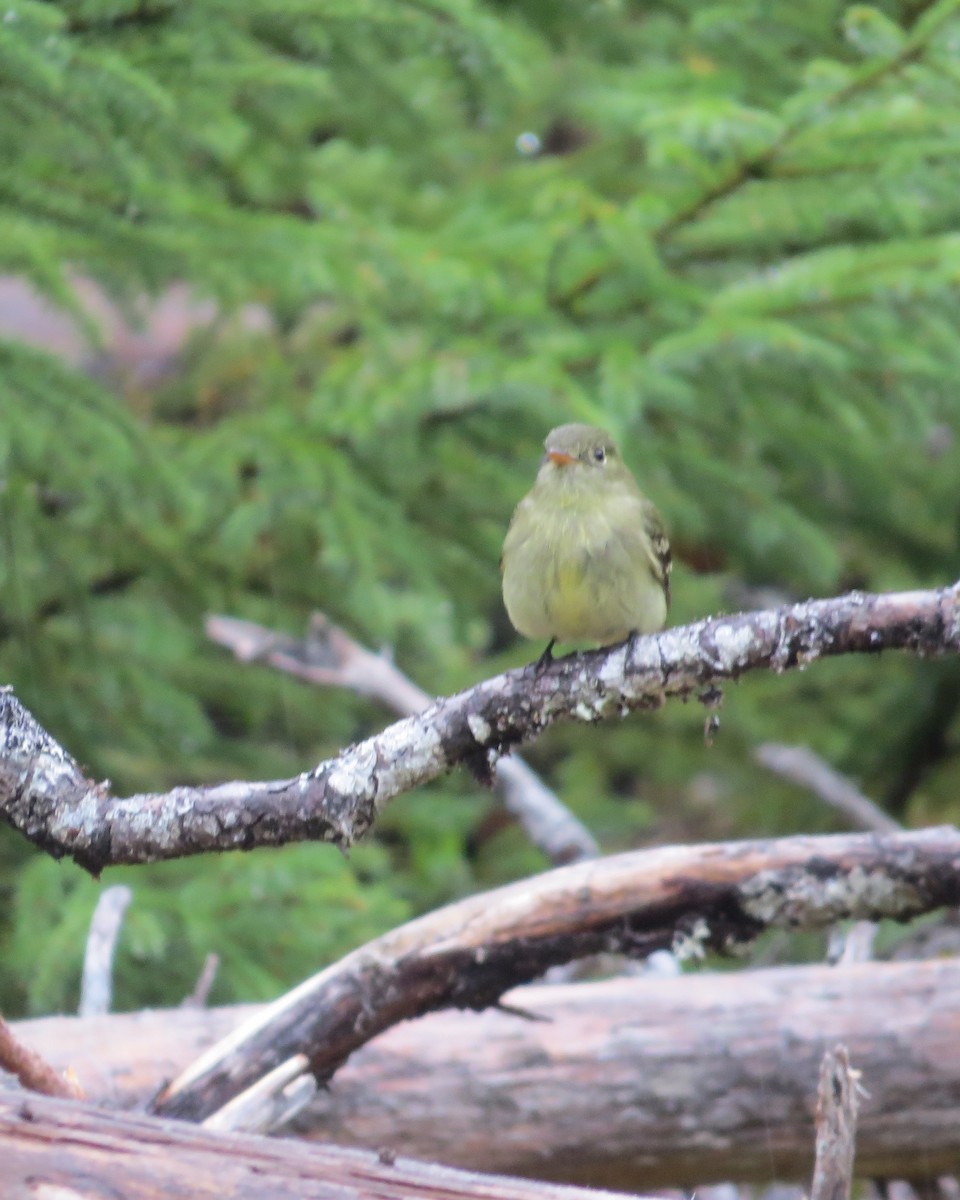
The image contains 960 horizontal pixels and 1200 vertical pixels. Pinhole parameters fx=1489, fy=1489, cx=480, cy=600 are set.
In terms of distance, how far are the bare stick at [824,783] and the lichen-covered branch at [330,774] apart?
2733mm

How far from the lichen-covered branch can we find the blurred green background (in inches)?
68.4

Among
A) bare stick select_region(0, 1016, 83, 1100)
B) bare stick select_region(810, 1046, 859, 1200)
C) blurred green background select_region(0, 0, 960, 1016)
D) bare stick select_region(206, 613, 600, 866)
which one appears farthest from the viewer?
bare stick select_region(206, 613, 600, 866)

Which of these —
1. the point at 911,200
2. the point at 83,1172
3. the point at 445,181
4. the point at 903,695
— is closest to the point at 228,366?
the point at 445,181

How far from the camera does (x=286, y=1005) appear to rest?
11.3 feet

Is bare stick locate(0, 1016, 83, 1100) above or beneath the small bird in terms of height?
beneath

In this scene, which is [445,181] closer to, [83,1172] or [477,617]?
[477,617]

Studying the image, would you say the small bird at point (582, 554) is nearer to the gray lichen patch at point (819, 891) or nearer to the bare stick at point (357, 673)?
the gray lichen patch at point (819, 891)

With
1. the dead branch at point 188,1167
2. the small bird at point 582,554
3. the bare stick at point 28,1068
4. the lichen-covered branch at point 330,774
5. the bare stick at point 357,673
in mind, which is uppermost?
the bare stick at point 357,673

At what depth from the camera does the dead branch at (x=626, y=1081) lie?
12.1ft

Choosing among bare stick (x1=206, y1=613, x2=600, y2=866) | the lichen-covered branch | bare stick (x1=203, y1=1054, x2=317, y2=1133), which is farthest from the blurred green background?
the lichen-covered branch

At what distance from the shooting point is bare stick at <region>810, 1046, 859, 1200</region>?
8.45 feet

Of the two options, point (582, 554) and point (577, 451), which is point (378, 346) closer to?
point (577, 451)

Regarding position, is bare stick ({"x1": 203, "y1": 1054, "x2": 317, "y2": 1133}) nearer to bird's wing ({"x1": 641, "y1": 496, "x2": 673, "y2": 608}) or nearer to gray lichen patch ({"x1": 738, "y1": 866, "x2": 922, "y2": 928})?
gray lichen patch ({"x1": 738, "y1": 866, "x2": 922, "y2": 928})

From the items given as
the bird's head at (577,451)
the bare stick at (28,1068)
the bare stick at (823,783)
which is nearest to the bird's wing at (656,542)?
the bird's head at (577,451)
